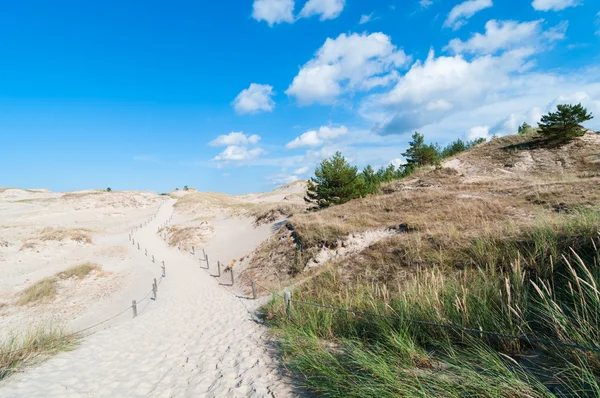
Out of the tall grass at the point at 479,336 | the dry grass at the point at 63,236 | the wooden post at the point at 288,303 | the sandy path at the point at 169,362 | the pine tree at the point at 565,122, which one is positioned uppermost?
the pine tree at the point at 565,122

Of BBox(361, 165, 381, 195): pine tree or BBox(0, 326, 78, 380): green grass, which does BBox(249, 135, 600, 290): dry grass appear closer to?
BBox(361, 165, 381, 195): pine tree

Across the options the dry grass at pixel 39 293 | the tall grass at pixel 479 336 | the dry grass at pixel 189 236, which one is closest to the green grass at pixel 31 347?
the tall grass at pixel 479 336

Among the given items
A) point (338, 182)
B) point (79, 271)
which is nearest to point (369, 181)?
point (338, 182)

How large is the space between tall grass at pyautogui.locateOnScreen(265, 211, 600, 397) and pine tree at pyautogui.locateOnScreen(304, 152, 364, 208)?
12.6m

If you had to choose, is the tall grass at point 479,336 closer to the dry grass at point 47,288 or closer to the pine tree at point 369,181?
the pine tree at point 369,181

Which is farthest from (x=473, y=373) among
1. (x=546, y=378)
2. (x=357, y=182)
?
(x=357, y=182)

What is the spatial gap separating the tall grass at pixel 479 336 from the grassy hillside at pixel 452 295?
23 millimetres

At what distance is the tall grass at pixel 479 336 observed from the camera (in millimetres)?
2598

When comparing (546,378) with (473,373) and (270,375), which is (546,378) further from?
(270,375)

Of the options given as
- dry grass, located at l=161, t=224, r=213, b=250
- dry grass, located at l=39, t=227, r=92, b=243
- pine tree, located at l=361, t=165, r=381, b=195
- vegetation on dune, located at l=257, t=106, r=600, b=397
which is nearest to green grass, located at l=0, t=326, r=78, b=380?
vegetation on dune, located at l=257, t=106, r=600, b=397

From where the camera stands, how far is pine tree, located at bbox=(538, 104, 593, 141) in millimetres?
18672

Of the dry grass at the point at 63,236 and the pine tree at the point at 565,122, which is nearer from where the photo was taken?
the pine tree at the point at 565,122

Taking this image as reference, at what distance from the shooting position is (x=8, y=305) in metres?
14.2

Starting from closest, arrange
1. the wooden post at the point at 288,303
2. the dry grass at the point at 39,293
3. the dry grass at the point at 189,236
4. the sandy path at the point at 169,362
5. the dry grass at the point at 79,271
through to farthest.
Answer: the sandy path at the point at 169,362 < the wooden post at the point at 288,303 < the dry grass at the point at 39,293 < the dry grass at the point at 79,271 < the dry grass at the point at 189,236
